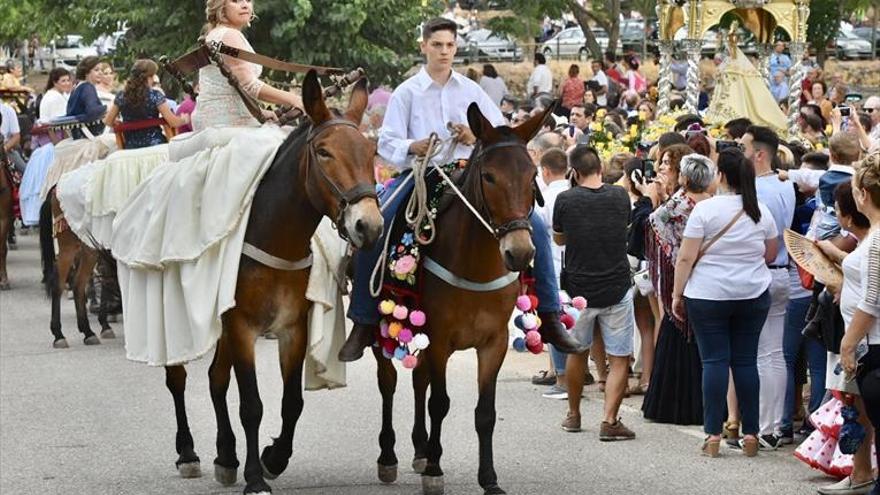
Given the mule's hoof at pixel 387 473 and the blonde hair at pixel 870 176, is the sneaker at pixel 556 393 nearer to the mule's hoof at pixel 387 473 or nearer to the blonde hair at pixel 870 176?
the mule's hoof at pixel 387 473

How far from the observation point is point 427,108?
10344 mm

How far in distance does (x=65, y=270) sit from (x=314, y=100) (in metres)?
8.40

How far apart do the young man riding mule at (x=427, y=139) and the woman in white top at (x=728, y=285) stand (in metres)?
1.03

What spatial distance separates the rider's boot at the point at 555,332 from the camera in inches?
402

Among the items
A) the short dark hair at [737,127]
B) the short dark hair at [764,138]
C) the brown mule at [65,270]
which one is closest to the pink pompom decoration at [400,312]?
the short dark hair at [764,138]

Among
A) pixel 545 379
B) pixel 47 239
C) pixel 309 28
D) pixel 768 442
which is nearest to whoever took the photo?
pixel 768 442

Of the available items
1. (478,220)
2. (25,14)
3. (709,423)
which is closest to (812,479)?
(709,423)

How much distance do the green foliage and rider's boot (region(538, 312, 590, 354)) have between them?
687 inches

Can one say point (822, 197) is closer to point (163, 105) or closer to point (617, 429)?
point (617, 429)

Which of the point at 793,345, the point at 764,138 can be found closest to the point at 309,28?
the point at 764,138

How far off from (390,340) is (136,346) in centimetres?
162

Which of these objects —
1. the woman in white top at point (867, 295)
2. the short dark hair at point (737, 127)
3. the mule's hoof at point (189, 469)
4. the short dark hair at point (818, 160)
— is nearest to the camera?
the woman in white top at point (867, 295)

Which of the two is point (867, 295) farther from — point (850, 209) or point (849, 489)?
A: point (849, 489)

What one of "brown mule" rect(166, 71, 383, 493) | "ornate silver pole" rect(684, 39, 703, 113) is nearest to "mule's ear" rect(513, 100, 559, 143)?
"brown mule" rect(166, 71, 383, 493)
